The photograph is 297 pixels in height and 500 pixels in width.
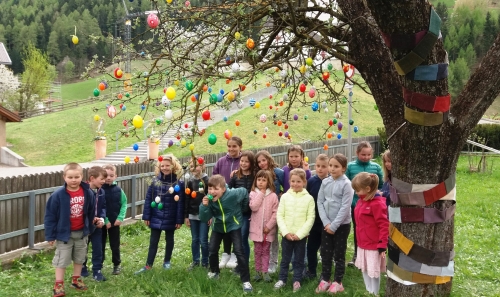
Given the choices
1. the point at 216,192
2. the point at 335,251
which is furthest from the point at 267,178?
the point at 335,251

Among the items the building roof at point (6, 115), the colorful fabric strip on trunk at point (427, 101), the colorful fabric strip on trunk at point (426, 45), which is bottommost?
the colorful fabric strip on trunk at point (427, 101)

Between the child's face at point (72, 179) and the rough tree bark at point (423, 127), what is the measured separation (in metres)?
3.27

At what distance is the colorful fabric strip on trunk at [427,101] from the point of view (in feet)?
12.6

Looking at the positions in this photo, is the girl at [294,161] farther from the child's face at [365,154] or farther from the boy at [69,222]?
the boy at [69,222]

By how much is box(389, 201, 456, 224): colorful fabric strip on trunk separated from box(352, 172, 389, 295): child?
722mm

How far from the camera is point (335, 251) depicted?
5418 millimetres

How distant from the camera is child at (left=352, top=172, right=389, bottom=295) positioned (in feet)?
16.4

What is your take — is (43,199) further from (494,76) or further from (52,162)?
(52,162)

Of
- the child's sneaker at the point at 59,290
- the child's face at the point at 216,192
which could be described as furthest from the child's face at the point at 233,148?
the child's sneaker at the point at 59,290

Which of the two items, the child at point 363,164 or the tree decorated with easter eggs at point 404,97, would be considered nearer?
the tree decorated with easter eggs at point 404,97

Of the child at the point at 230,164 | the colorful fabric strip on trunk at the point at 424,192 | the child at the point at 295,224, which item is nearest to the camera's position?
the colorful fabric strip on trunk at the point at 424,192

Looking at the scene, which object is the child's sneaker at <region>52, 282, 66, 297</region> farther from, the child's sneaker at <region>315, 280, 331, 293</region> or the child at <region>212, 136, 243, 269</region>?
the child's sneaker at <region>315, 280, 331, 293</region>

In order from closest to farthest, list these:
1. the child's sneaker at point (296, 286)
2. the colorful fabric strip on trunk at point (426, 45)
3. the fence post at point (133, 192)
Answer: the colorful fabric strip on trunk at point (426, 45) → the child's sneaker at point (296, 286) → the fence post at point (133, 192)

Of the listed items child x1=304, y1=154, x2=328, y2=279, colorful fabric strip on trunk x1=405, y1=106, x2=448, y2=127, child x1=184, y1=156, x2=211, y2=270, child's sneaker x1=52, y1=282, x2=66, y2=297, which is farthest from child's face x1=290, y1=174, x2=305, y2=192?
child's sneaker x1=52, y1=282, x2=66, y2=297
